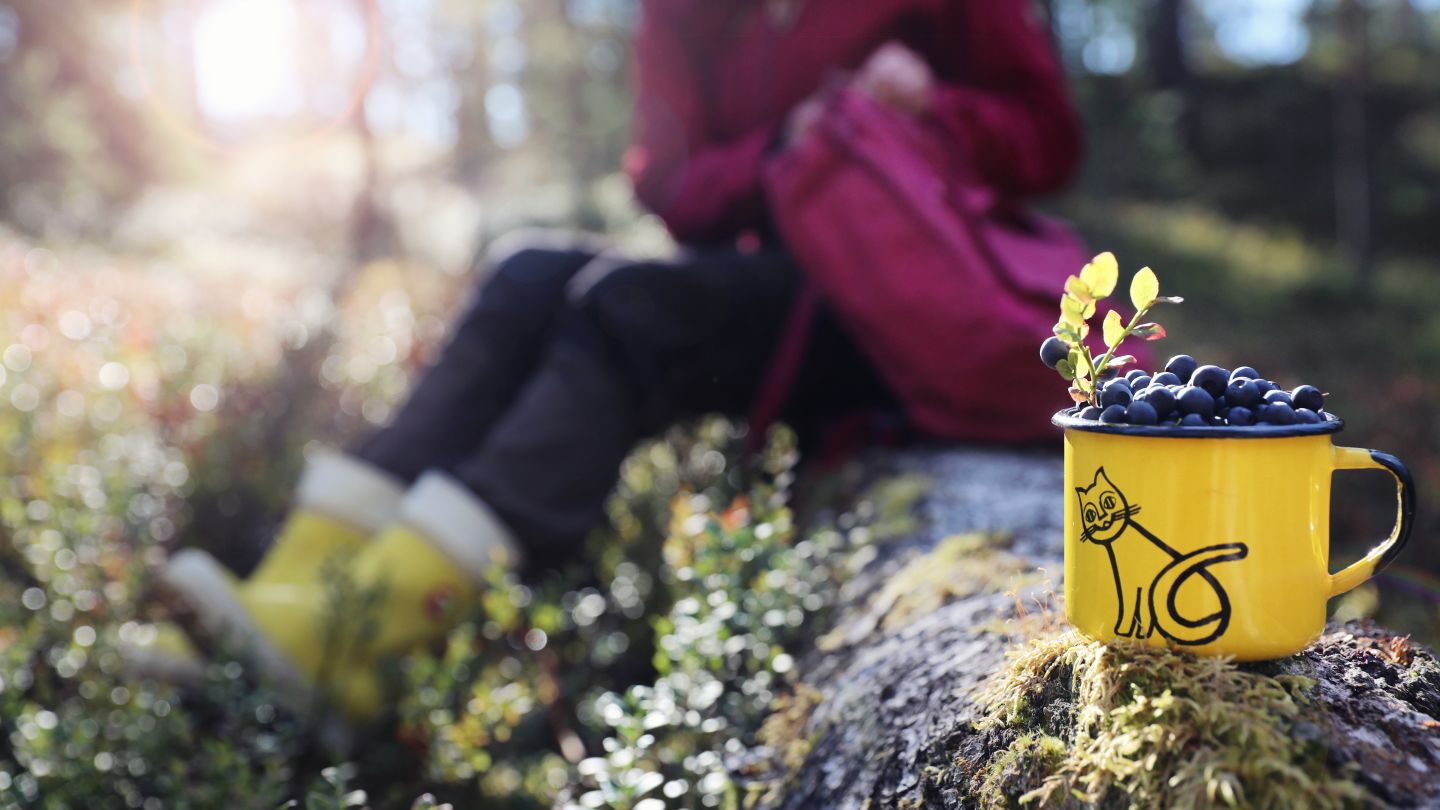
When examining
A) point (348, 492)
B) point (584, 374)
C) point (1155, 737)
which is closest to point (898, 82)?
point (584, 374)

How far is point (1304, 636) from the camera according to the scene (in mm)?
1008

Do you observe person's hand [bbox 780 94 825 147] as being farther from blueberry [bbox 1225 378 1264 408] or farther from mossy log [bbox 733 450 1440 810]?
blueberry [bbox 1225 378 1264 408]

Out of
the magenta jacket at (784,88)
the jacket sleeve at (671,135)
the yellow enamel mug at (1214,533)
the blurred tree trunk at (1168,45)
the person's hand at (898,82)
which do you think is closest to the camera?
the yellow enamel mug at (1214,533)

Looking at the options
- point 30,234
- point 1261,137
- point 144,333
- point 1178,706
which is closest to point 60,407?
point 144,333

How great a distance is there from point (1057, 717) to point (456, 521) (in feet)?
4.50

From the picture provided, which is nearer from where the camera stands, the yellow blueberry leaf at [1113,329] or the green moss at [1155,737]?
the green moss at [1155,737]

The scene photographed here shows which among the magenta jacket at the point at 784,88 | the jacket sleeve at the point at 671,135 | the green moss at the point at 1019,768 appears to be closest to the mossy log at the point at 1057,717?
the green moss at the point at 1019,768

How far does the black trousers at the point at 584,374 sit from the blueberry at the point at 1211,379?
4.57 feet

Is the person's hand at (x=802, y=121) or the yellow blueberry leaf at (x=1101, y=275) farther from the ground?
the person's hand at (x=802, y=121)

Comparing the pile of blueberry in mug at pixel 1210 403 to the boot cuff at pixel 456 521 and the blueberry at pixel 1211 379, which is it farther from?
the boot cuff at pixel 456 521

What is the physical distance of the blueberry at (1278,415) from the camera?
977 millimetres

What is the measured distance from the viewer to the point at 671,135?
3.00 metres

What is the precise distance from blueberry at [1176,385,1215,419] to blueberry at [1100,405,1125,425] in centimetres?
5

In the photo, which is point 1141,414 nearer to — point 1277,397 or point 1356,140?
point 1277,397
